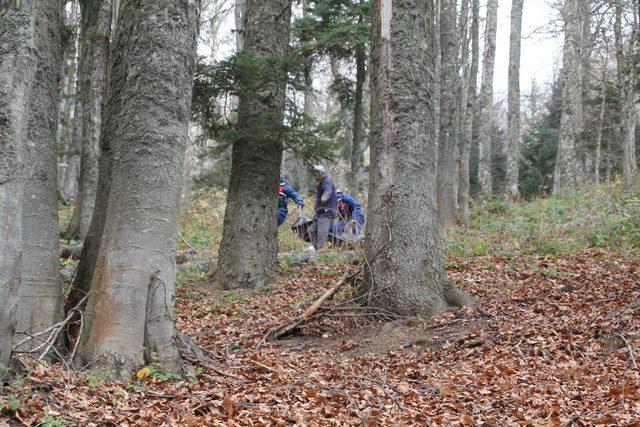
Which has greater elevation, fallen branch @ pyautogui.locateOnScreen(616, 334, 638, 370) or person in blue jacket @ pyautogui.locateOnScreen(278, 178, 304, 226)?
person in blue jacket @ pyautogui.locateOnScreen(278, 178, 304, 226)

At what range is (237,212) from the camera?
8539mm

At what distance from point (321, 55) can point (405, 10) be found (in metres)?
7.69

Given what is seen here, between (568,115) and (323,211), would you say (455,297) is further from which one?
(568,115)

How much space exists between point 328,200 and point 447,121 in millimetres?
4841

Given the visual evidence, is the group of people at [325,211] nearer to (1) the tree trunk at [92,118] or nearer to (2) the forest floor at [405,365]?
(2) the forest floor at [405,365]

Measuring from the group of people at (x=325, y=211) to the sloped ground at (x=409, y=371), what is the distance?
143 inches

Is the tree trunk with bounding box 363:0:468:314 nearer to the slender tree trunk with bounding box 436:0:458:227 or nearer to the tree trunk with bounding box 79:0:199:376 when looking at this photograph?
the tree trunk with bounding box 79:0:199:376

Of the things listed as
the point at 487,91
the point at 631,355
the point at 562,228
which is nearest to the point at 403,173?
the point at 631,355

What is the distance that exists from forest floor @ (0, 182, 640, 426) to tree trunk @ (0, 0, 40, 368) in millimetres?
532

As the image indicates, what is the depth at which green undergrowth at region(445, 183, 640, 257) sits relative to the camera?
936 cm

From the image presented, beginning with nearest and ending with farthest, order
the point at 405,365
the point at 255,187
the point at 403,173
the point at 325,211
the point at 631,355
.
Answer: the point at 631,355
the point at 405,365
the point at 403,173
the point at 255,187
the point at 325,211

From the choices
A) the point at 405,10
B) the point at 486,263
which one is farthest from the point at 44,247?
the point at 486,263

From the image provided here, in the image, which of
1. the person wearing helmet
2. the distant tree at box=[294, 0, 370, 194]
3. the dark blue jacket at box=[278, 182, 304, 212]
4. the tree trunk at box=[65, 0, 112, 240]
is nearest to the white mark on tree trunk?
the person wearing helmet

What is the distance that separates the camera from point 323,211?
11211 mm
